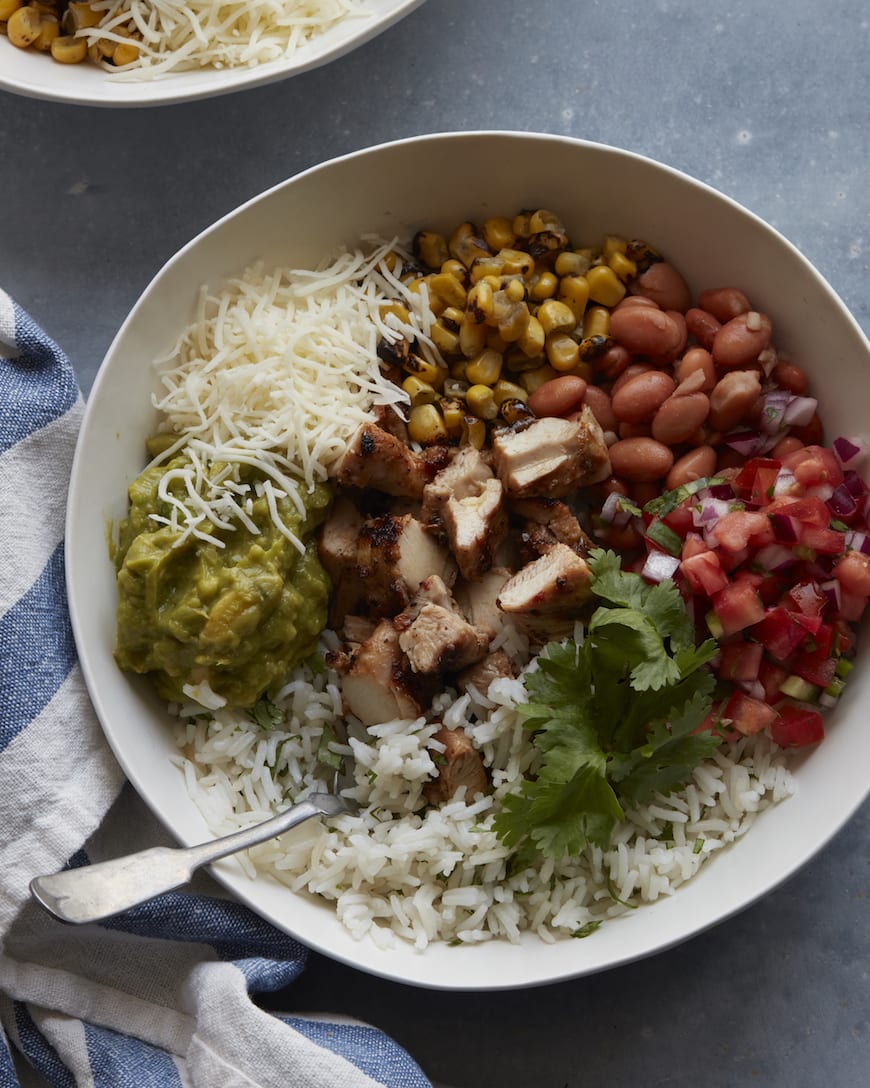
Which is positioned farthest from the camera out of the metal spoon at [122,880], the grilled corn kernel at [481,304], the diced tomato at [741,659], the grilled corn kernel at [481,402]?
the grilled corn kernel at [481,402]

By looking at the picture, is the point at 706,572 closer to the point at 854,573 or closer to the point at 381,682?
the point at 854,573

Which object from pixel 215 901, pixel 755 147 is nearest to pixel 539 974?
pixel 215 901

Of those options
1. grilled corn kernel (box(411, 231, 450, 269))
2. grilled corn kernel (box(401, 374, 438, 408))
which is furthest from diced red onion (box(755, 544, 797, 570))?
grilled corn kernel (box(411, 231, 450, 269))

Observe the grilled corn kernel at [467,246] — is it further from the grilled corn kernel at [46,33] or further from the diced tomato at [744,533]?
the grilled corn kernel at [46,33]

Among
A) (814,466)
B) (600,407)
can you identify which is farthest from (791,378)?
(600,407)

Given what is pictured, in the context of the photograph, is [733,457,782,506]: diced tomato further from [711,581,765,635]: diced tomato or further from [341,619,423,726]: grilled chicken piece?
[341,619,423,726]: grilled chicken piece

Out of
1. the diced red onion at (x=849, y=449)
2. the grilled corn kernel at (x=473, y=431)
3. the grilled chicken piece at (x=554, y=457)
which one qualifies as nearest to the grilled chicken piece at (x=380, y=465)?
the grilled corn kernel at (x=473, y=431)
